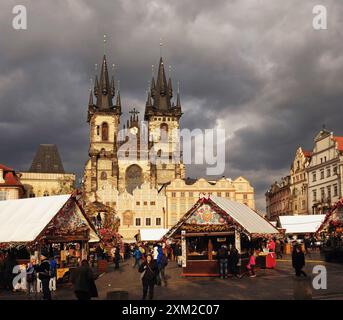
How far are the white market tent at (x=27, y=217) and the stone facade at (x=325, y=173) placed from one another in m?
40.7

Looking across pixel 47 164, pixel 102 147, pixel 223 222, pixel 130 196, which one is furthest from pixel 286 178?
pixel 223 222

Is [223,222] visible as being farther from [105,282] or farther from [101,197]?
[101,197]

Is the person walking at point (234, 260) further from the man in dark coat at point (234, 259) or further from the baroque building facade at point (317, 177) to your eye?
the baroque building facade at point (317, 177)

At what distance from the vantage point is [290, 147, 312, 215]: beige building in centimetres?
6812

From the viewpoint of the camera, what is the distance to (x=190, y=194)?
250 feet

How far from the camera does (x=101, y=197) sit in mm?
76000

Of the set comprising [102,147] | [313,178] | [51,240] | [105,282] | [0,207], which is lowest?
[105,282]

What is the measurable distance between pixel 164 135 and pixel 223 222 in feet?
247

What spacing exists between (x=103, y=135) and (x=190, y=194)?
90.8 feet

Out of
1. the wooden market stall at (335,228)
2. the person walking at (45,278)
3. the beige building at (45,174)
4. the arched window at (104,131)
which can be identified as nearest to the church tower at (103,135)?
the arched window at (104,131)

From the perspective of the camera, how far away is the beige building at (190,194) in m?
75.1

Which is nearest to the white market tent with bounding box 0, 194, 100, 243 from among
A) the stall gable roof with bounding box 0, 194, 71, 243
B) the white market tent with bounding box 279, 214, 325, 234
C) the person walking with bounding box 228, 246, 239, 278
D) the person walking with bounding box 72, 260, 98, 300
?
the stall gable roof with bounding box 0, 194, 71, 243
